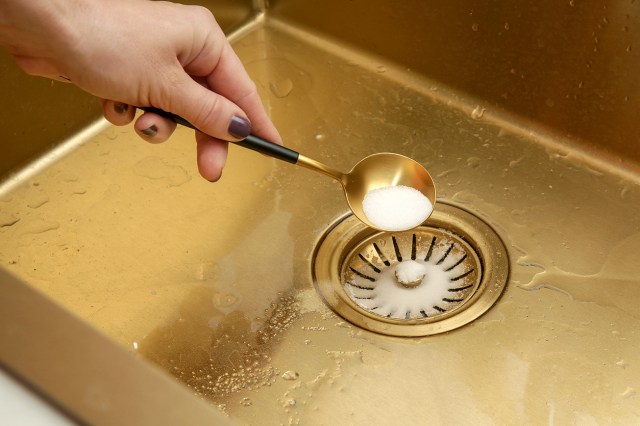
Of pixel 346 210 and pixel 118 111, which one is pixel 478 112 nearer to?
pixel 346 210

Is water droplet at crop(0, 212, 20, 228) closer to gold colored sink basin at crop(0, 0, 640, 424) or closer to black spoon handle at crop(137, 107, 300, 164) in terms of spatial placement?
gold colored sink basin at crop(0, 0, 640, 424)

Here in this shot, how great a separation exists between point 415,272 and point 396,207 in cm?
6

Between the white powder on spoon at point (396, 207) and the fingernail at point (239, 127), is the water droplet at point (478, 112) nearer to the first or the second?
the white powder on spoon at point (396, 207)

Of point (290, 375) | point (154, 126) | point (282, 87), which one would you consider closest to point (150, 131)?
point (154, 126)

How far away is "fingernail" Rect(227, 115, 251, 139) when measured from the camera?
0.65 metres

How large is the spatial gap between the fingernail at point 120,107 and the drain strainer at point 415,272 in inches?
9.2

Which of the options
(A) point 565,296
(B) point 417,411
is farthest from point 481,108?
(B) point 417,411

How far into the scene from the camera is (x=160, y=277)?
763 mm

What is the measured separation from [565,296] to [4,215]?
566 millimetres

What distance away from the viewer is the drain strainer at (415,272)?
0.73 metres

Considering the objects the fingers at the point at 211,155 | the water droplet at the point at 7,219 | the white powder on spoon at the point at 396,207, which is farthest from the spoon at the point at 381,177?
the water droplet at the point at 7,219

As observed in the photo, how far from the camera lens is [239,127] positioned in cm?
65

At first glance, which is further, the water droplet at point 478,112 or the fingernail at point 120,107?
the water droplet at point 478,112

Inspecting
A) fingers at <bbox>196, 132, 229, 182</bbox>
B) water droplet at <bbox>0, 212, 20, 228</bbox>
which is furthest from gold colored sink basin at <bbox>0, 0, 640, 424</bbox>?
fingers at <bbox>196, 132, 229, 182</bbox>
